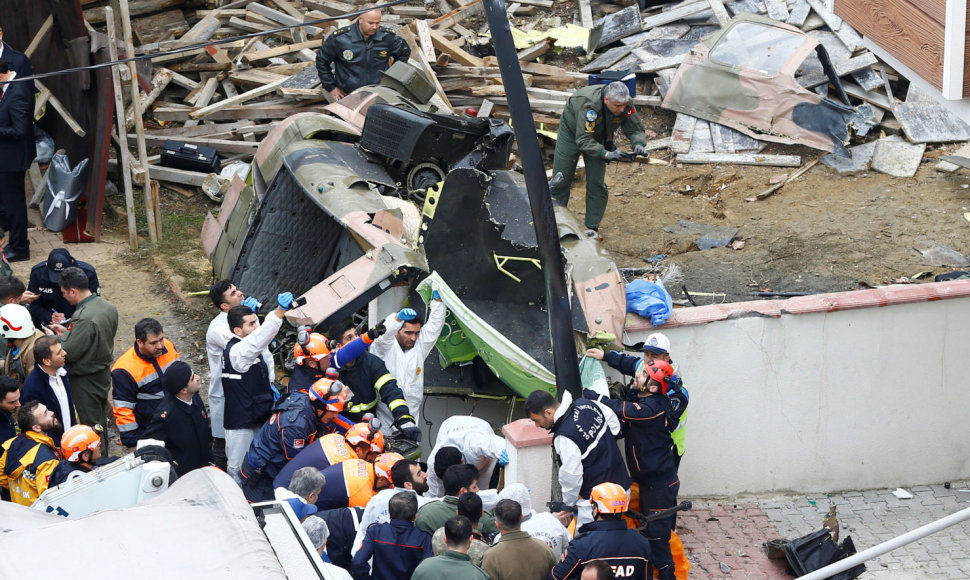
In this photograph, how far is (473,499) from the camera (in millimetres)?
5223

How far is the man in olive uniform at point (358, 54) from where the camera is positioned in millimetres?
11047

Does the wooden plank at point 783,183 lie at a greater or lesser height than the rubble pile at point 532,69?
lesser

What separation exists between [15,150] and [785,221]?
735 centimetres

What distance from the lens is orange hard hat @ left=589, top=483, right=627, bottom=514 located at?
5.18 metres

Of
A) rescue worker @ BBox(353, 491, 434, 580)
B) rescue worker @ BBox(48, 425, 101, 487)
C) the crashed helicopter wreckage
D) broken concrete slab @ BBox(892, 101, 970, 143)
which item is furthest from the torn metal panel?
rescue worker @ BBox(48, 425, 101, 487)

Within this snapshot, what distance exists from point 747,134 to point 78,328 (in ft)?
25.6

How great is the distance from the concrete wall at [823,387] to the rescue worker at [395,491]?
7.82ft

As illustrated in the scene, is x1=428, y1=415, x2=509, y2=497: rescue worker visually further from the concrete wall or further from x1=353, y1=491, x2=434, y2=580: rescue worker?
the concrete wall

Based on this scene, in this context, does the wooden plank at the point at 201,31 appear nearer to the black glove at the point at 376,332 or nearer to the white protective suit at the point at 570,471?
the black glove at the point at 376,332

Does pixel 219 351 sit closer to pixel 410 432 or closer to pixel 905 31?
pixel 410 432

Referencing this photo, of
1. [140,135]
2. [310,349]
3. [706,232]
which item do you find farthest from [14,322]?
[706,232]

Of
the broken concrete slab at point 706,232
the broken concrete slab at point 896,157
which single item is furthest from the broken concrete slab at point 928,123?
the broken concrete slab at point 706,232

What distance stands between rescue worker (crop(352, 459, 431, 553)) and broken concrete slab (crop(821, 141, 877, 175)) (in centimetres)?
734

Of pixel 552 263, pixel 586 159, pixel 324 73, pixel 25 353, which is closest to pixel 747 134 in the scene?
pixel 586 159
